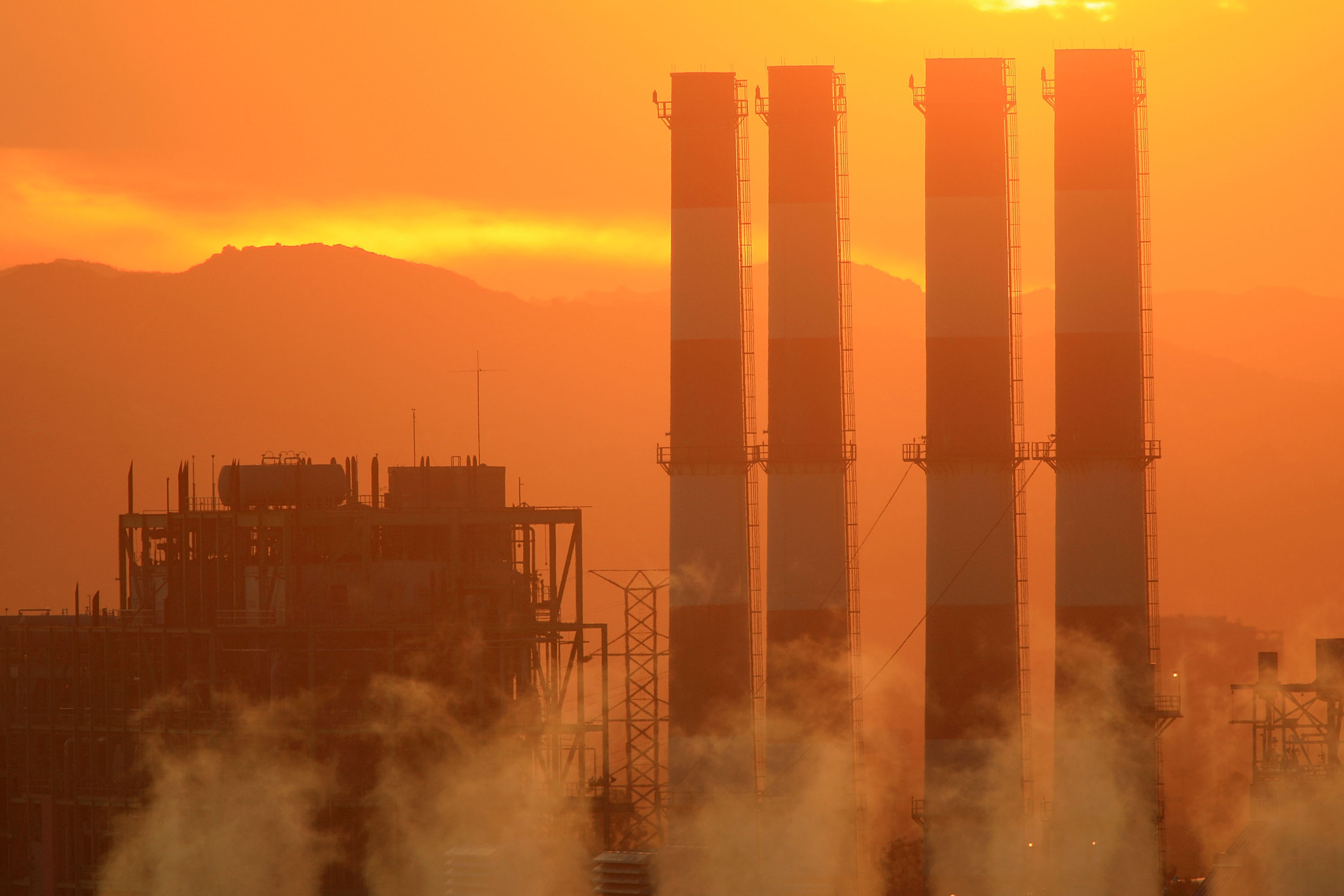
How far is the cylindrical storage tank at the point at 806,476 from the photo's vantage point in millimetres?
48938

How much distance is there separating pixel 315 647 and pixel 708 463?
37.4ft

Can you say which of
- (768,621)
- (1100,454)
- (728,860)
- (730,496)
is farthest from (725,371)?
(728,860)

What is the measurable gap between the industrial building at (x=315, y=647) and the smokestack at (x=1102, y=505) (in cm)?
1226

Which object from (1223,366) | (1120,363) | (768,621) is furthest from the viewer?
(1223,366)

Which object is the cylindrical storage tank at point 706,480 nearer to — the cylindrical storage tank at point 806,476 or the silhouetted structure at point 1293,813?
the cylindrical storage tank at point 806,476

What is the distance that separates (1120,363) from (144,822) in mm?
28402

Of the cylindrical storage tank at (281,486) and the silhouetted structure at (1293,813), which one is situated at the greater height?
the cylindrical storage tank at (281,486)

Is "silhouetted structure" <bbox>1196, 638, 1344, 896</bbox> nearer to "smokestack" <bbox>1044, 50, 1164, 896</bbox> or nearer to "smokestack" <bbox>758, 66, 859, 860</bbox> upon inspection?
"smokestack" <bbox>1044, 50, 1164, 896</bbox>

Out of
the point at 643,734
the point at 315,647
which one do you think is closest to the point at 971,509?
the point at 643,734

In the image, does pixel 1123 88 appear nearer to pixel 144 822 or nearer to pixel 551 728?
pixel 551 728

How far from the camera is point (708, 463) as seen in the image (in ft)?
160

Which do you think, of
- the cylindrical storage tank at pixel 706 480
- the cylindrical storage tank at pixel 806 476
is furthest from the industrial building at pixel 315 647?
the cylindrical storage tank at pixel 806 476

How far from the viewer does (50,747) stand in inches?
2024

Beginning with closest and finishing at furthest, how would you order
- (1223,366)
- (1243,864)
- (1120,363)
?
(1243,864) < (1120,363) < (1223,366)
